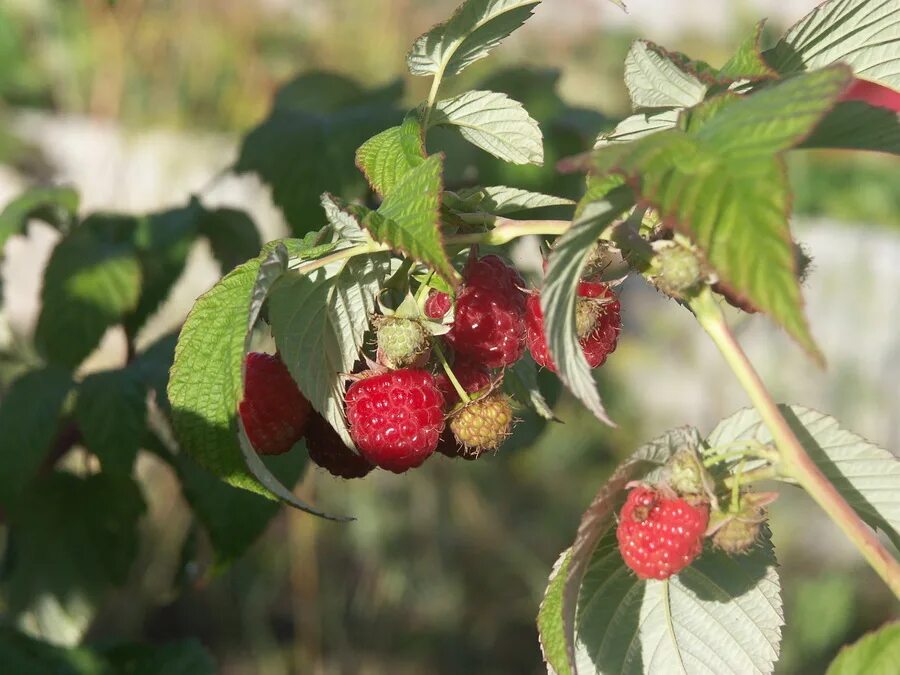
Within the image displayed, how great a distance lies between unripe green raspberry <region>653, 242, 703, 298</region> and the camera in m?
0.54

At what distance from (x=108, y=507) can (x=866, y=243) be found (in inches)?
142

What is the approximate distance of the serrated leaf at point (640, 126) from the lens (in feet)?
2.24

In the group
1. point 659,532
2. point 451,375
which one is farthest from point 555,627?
point 451,375

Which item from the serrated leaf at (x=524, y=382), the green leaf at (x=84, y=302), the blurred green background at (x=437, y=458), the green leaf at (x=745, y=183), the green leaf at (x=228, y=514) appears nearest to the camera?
the green leaf at (x=745, y=183)

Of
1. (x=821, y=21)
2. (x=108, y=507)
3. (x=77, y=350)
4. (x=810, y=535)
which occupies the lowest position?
(x=810, y=535)

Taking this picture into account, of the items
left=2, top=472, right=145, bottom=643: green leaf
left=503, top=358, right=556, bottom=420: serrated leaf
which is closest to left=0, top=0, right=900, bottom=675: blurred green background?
left=2, top=472, right=145, bottom=643: green leaf

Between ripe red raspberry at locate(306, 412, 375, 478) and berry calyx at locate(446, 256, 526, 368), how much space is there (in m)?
0.11

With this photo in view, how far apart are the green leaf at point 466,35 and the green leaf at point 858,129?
202 millimetres

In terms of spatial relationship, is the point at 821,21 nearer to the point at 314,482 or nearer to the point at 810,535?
the point at 314,482

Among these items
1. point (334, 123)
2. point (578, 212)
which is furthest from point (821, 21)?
point (334, 123)

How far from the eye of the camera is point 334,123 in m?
1.16

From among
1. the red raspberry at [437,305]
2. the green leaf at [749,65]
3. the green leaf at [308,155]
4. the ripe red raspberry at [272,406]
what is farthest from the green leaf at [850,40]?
the green leaf at [308,155]

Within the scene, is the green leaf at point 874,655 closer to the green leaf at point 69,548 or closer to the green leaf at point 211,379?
the green leaf at point 211,379

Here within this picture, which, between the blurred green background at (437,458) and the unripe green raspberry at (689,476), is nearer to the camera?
the unripe green raspberry at (689,476)
